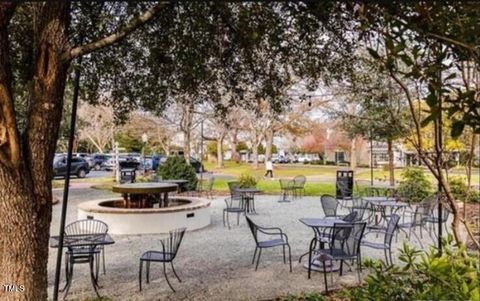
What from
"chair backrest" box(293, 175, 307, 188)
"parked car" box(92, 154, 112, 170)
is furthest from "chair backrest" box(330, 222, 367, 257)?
"parked car" box(92, 154, 112, 170)

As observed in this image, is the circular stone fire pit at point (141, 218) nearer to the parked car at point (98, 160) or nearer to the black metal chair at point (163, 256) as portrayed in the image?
the black metal chair at point (163, 256)

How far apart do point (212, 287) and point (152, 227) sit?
3.75m

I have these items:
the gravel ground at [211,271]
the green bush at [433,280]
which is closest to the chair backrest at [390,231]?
the gravel ground at [211,271]

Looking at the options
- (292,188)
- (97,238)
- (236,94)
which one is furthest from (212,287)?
(292,188)

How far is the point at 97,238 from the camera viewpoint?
17.2ft

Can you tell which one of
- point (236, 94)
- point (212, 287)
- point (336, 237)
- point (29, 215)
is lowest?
point (212, 287)

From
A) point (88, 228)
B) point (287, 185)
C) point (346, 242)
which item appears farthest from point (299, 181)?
point (346, 242)

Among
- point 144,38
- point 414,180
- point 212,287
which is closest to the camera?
point 144,38

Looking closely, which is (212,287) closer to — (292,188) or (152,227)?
(152,227)

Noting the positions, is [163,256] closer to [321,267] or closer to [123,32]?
[321,267]

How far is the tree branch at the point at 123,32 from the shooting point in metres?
2.15

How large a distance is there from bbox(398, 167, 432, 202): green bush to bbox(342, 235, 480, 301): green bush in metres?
10.6

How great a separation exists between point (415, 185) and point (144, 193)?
345 inches

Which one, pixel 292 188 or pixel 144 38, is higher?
pixel 144 38
